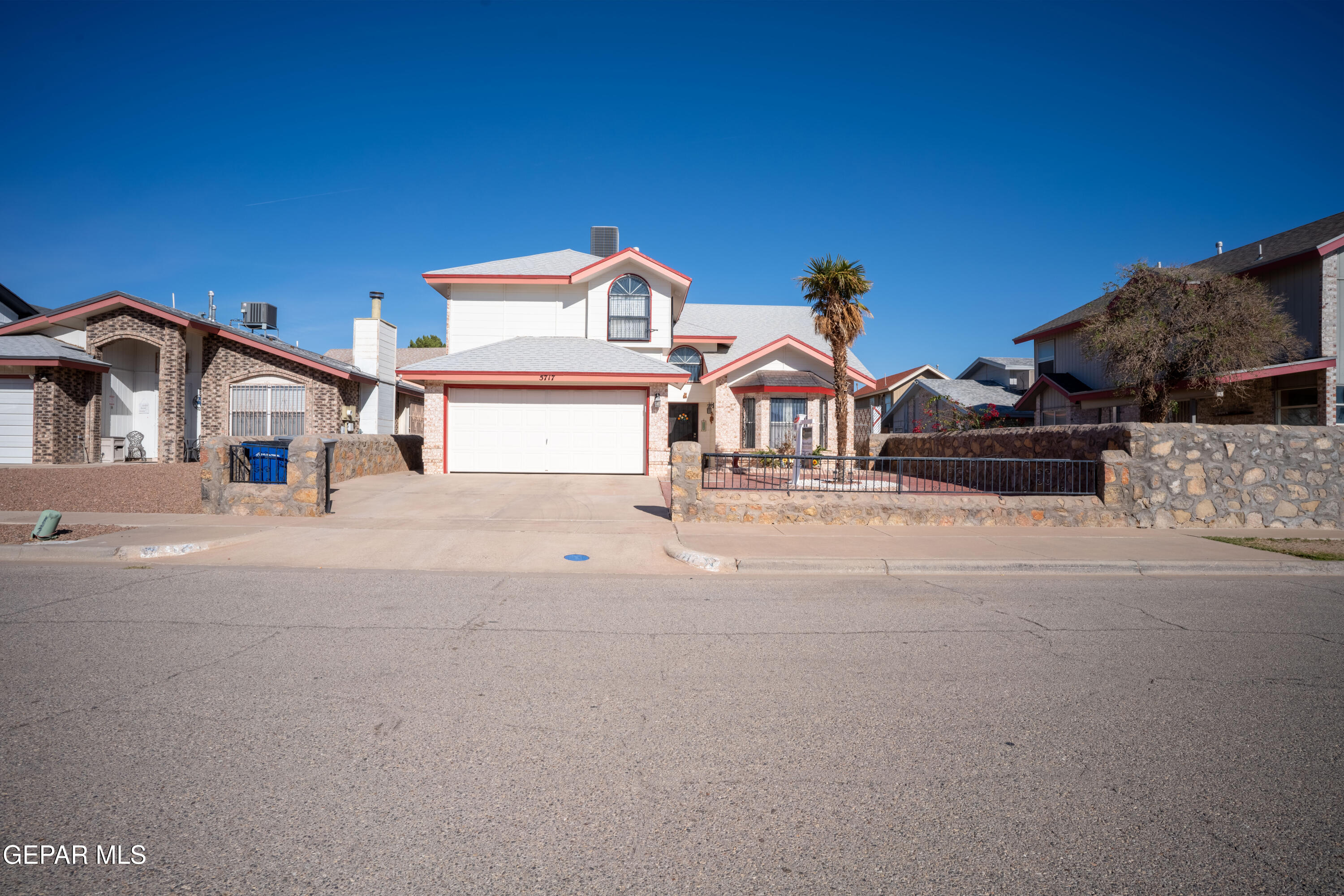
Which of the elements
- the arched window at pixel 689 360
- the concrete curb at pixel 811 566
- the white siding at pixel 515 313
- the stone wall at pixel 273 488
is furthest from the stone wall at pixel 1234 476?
the arched window at pixel 689 360

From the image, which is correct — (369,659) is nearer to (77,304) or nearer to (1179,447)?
(1179,447)

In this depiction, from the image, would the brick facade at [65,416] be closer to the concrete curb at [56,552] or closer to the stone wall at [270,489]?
the stone wall at [270,489]

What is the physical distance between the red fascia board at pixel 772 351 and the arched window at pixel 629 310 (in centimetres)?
341

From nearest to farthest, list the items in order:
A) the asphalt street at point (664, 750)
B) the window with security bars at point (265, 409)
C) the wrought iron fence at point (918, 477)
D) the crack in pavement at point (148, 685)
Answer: the asphalt street at point (664, 750) < the crack in pavement at point (148, 685) < the wrought iron fence at point (918, 477) < the window with security bars at point (265, 409)

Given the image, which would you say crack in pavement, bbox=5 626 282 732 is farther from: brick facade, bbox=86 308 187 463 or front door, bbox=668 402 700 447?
front door, bbox=668 402 700 447

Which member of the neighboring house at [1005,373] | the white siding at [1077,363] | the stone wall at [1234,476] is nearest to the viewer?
the stone wall at [1234,476]

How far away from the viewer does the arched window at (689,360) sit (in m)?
28.4

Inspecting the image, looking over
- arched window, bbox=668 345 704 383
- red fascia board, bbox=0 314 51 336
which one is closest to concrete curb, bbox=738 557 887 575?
arched window, bbox=668 345 704 383

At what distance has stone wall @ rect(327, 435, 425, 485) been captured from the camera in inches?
661

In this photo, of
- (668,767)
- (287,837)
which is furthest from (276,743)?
(668,767)

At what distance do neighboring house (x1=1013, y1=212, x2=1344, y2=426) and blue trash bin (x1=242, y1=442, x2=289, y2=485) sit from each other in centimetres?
2404

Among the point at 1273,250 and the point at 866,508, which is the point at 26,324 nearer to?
the point at 866,508

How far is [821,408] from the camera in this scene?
2498cm

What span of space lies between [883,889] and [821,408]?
76.4 ft
